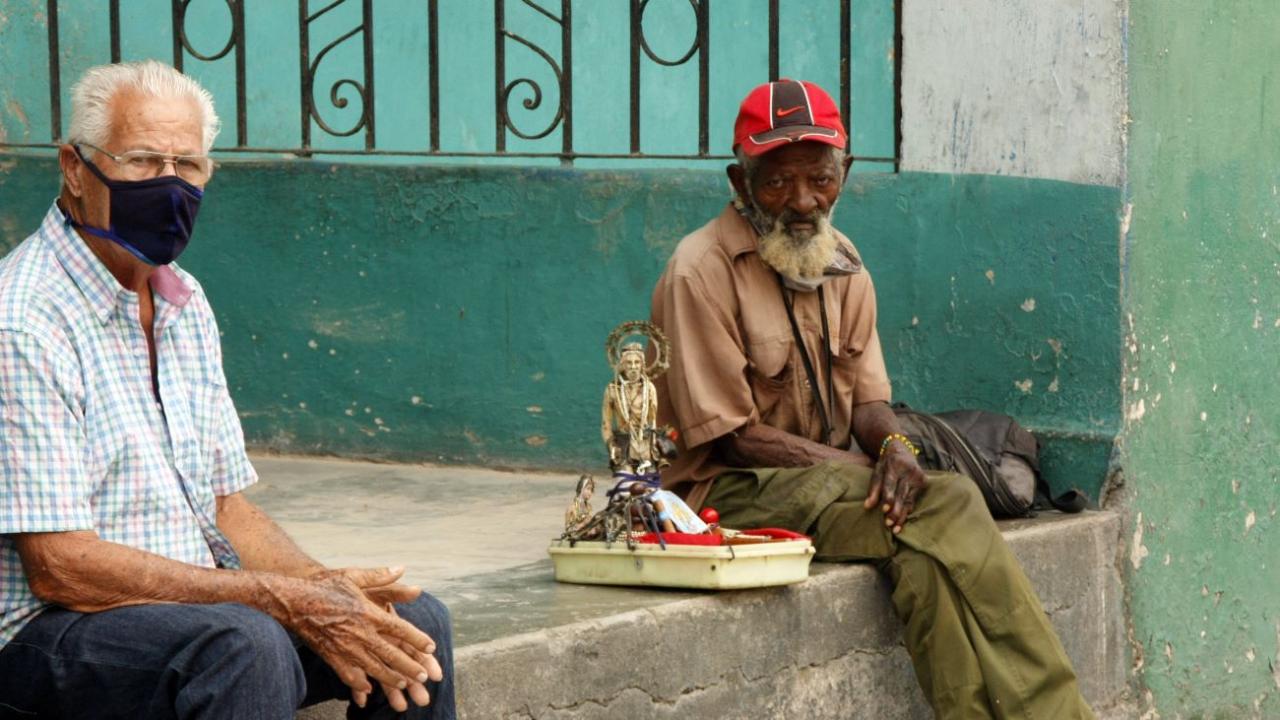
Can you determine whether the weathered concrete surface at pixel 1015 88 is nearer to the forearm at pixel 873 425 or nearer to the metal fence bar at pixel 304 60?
the forearm at pixel 873 425

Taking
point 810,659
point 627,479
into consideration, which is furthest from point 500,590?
point 810,659

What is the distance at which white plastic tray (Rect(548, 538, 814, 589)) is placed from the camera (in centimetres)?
401

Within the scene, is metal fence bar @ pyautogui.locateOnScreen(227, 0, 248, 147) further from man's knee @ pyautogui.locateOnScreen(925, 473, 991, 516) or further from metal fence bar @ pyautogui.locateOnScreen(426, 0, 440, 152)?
man's knee @ pyautogui.locateOnScreen(925, 473, 991, 516)

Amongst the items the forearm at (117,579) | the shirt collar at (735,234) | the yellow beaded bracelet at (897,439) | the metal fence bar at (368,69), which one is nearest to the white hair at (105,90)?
the forearm at (117,579)

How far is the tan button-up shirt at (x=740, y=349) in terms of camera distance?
4.50 metres

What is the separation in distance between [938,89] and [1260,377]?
133cm

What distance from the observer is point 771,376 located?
15.1 ft

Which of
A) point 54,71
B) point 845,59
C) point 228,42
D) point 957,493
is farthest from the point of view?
point 54,71

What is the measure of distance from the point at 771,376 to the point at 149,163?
196cm

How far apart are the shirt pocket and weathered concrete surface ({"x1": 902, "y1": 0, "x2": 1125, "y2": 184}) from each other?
3.90 ft

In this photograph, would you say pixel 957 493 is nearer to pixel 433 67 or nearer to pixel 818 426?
pixel 818 426

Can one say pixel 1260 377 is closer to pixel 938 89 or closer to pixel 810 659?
pixel 938 89

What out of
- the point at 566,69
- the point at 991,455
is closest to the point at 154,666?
the point at 991,455

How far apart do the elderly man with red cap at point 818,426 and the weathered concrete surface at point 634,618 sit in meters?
0.18
